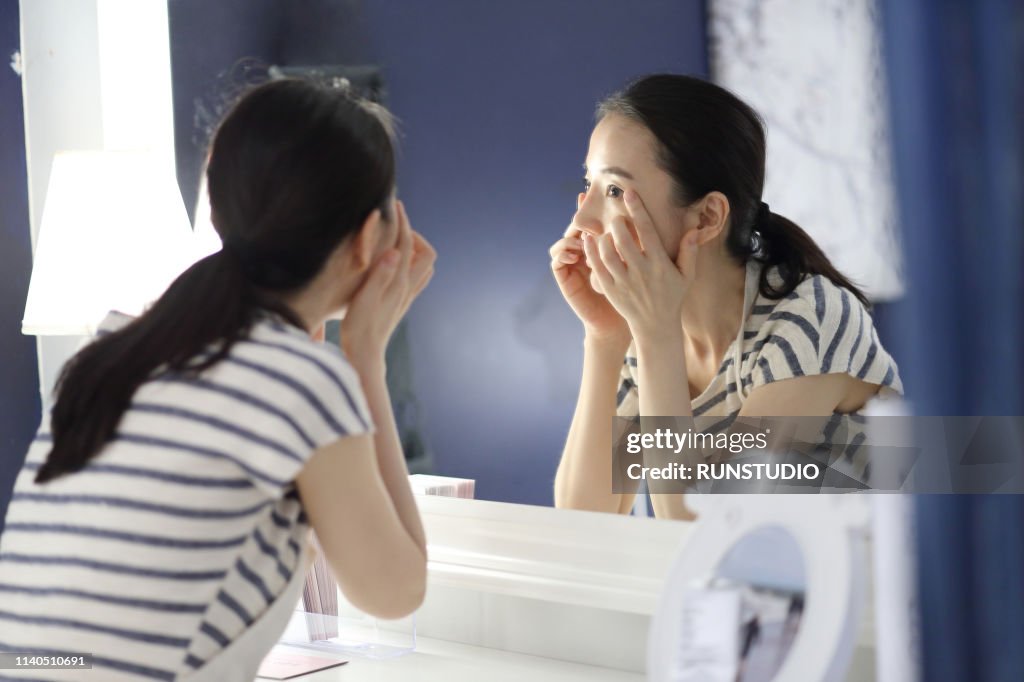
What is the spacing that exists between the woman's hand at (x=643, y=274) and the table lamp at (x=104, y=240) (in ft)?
2.14

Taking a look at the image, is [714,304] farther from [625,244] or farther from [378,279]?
[378,279]

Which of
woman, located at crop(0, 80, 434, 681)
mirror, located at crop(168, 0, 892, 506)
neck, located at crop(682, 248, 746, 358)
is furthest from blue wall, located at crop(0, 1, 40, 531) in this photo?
neck, located at crop(682, 248, 746, 358)

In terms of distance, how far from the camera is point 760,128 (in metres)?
1.04

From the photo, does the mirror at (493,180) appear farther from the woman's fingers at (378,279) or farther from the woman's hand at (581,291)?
the woman's fingers at (378,279)

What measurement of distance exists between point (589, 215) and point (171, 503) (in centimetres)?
55

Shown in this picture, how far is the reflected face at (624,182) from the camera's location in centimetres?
112

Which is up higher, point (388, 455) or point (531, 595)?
point (388, 455)

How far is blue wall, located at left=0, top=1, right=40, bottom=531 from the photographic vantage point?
198 cm

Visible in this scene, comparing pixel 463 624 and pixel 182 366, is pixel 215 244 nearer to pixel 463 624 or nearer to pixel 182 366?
pixel 463 624

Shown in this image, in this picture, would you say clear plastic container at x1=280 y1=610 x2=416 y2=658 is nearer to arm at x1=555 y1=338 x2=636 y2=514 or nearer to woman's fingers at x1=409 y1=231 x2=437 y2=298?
arm at x1=555 y1=338 x2=636 y2=514

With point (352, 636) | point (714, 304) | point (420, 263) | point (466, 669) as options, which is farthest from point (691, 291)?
point (352, 636)

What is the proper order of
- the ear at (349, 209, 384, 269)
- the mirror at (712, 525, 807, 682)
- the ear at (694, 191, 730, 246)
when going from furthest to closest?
the ear at (694, 191, 730, 246) → the ear at (349, 209, 384, 269) → the mirror at (712, 525, 807, 682)

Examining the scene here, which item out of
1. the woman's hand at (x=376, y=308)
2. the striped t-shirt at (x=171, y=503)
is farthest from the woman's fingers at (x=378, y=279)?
the striped t-shirt at (x=171, y=503)

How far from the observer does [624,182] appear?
1.16m
